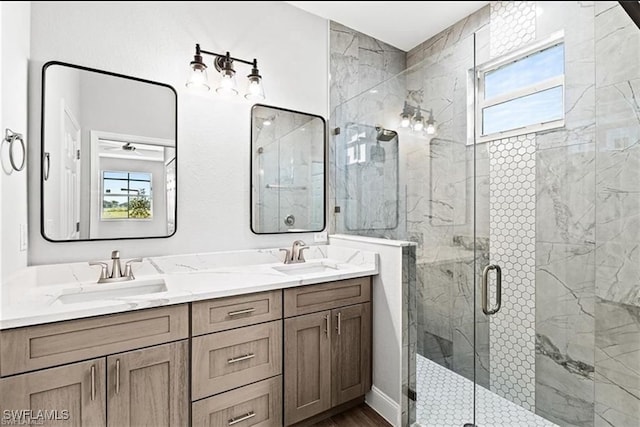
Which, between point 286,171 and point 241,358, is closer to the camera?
point 241,358

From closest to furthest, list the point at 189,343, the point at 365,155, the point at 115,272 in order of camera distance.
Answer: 1. the point at 189,343
2. the point at 115,272
3. the point at 365,155

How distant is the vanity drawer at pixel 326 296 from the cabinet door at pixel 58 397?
763mm

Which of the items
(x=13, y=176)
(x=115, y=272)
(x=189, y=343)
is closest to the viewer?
(x=13, y=176)

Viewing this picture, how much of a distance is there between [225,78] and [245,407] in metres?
1.66

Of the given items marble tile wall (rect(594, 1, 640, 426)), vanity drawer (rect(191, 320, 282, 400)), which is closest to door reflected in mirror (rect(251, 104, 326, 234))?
vanity drawer (rect(191, 320, 282, 400))

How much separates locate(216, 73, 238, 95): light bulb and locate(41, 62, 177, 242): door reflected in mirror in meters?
0.26

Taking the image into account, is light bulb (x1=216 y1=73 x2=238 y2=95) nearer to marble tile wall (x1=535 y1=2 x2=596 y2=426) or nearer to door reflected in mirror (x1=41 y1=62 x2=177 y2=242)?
door reflected in mirror (x1=41 y1=62 x2=177 y2=242)

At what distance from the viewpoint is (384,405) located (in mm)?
1733

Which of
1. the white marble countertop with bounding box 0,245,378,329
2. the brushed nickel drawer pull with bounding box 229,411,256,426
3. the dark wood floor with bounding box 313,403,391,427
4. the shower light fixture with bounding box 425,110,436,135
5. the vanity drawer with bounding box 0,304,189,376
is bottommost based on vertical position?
the dark wood floor with bounding box 313,403,391,427

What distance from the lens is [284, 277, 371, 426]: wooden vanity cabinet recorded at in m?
1.54

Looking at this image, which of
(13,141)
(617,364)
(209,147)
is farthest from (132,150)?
(617,364)

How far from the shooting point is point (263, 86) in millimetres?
1972

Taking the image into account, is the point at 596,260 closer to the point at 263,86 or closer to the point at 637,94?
the point at 637,94

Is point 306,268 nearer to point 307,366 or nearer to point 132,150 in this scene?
point 307,366
